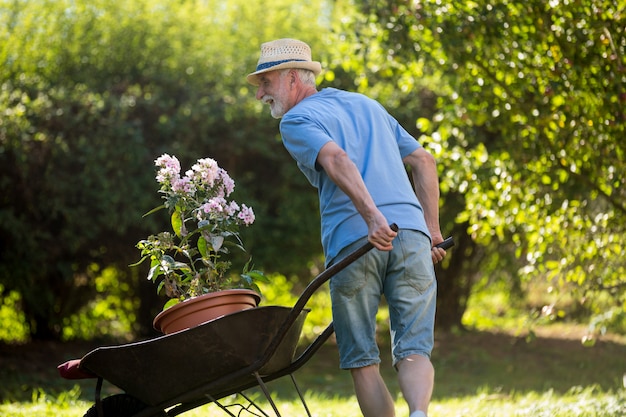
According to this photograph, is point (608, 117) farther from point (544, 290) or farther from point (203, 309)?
point (544, 290)

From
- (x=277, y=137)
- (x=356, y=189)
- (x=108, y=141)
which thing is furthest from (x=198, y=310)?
(x=277, y=137)

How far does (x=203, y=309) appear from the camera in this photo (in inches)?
130

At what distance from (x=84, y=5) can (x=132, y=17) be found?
1.70 feet

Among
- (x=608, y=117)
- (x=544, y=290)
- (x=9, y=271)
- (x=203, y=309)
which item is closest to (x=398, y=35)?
(x=608, y=117)

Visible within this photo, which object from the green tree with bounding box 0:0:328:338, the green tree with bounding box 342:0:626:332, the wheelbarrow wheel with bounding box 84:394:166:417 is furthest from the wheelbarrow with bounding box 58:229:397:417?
the green tree with bounding box 0:0:328:338

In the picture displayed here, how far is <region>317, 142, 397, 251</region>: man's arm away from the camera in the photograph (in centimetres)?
297

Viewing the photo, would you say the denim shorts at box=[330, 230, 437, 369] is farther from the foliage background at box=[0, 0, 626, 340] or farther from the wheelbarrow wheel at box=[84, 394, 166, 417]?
the foliage background at box=[0, 0, 626, 340]

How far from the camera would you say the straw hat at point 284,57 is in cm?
341

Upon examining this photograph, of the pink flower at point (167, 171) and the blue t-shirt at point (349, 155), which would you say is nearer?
the blue t-shirt at point (349, 155)

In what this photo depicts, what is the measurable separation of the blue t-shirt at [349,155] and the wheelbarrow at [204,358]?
0.25 m

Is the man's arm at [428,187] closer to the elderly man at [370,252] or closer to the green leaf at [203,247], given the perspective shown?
the elderly man at [370,252]

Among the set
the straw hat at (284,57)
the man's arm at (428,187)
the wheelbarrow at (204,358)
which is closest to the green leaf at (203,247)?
the wheelbarrow at (204,358)

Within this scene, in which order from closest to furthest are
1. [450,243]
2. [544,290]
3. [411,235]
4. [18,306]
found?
[411,235] → [450,243] → [18,306] → [544,290]

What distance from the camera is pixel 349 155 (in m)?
3.24
